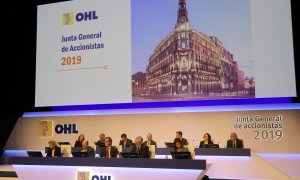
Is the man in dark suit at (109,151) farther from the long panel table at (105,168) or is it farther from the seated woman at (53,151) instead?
the seated woman at (53,151)

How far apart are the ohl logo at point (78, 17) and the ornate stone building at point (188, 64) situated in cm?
191

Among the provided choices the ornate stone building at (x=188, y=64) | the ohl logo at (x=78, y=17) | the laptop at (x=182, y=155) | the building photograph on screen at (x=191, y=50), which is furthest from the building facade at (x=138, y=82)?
the laptop at (x=182, y=155)

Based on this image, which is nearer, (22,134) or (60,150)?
(60,150)

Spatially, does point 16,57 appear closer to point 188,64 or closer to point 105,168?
point 188,64

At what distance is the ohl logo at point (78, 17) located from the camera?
9.88 meters

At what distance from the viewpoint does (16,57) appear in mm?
11391

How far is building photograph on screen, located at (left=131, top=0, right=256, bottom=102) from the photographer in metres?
8.60

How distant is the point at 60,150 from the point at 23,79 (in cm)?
506

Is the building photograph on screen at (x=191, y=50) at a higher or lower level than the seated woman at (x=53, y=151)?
higher

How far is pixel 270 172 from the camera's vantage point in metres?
7.31

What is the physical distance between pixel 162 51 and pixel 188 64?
710 mm

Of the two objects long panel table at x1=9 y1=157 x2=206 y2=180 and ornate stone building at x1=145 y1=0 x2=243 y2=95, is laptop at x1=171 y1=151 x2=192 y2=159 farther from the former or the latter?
ornate stone building at x1=145 y1=0 x2=243 y2=95

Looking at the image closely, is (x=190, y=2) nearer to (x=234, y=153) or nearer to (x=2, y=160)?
(x=234, y=153)

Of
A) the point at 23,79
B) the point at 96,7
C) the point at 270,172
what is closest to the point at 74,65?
the point at 96,7
